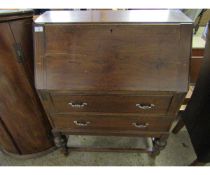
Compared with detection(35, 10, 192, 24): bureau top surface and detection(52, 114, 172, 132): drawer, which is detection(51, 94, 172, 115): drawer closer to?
detection(52, 114, 172, 132): drawer

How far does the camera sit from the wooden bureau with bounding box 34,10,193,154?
84 centimetres

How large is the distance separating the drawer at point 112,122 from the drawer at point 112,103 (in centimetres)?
6

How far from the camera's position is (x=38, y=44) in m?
0.87

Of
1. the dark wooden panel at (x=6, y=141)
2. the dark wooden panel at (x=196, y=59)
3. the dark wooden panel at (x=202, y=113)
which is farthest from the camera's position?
the dark wooden panel at (x=196, y=59)

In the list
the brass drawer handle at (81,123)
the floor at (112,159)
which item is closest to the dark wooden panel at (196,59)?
the floor at (112,159)

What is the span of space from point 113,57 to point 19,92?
0.59m

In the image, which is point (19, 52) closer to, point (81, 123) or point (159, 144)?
point (81, 123)

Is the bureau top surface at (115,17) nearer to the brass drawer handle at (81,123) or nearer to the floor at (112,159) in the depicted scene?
the brass drawer handle at (81,123)

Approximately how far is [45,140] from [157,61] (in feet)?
3.39

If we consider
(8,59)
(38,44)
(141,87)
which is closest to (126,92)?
(141,87)

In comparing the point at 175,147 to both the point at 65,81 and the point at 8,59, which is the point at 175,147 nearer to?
the point at 65,81

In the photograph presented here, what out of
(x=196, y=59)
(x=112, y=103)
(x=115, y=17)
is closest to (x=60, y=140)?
(x=112, y=103)

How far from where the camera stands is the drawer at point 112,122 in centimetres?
106

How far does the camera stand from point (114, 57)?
0.86 meters
